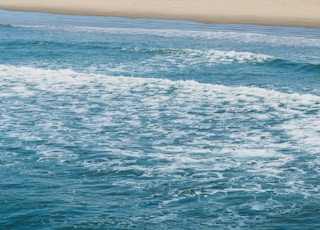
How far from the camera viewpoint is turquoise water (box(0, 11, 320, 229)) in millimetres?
8219

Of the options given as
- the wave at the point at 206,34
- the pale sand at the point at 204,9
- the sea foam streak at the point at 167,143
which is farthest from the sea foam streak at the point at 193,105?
the pale sand at the point at 204,9

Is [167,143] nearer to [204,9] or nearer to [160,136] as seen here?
[160,136]

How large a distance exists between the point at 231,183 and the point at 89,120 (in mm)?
4290

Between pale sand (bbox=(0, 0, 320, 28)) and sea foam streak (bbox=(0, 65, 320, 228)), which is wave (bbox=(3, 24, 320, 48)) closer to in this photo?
pale sand (bbox=(0, 0, 320, 28))

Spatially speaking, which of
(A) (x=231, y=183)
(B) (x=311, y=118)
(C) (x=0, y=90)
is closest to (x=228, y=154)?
(A) (x=231, y=183)

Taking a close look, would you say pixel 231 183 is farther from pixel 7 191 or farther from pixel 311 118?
pixel 311 118

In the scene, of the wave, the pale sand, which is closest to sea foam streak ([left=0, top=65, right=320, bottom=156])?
the wave

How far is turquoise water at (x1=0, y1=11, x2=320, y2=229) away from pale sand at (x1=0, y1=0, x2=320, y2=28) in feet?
24.1

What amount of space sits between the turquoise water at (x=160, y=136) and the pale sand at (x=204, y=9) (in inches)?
289

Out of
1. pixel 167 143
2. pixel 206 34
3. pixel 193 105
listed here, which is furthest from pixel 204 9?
pixel 167 143

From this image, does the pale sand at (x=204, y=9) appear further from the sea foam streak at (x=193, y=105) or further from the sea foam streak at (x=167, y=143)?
the sea foam streak at (x=167, y=143)

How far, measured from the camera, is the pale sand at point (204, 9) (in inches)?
1154

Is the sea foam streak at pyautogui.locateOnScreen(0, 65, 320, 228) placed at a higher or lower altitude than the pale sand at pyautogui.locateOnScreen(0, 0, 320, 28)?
lower

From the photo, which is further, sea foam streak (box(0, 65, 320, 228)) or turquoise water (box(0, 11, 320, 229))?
sea foam streak (box(0, 65, 320, 228))
